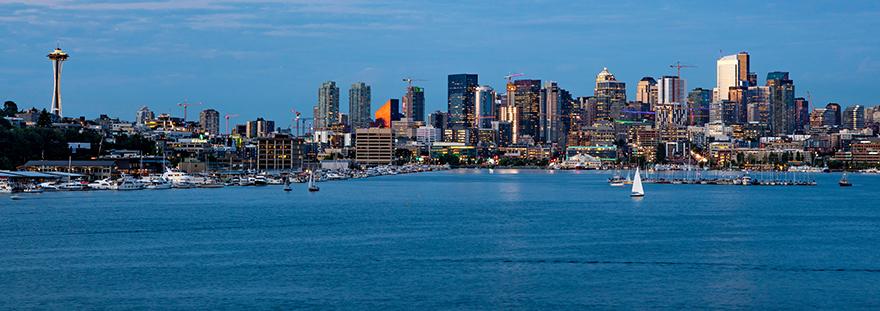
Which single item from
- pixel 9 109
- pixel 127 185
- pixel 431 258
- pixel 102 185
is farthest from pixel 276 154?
pixel 431 258

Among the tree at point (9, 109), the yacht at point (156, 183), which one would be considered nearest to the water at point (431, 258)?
the yacht at point (156, 183)

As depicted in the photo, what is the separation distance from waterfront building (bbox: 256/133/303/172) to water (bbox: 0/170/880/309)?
11287 centimetres

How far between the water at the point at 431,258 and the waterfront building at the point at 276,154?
11287 cm

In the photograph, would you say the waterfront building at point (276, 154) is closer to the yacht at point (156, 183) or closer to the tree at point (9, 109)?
the tree at point (9, 109)

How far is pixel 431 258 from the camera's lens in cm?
4175

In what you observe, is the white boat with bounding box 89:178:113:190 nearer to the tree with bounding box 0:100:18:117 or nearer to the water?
the water

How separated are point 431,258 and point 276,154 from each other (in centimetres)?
14830

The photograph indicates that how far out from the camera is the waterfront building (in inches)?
7308

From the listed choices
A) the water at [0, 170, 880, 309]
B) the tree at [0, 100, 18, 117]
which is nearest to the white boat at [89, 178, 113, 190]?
the water at [0, 170, 880, 309]

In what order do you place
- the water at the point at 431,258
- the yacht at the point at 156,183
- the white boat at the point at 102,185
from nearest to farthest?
the water at the point at 431,258, the white boat at the point at 102,185, the yacht at the point at 156,183

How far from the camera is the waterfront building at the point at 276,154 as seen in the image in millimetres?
185625

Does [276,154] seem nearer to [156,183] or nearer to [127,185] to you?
[156,183]

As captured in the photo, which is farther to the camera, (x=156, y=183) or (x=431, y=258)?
(x=156, y=183)

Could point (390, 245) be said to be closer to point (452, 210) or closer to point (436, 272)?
point (436, 272)
